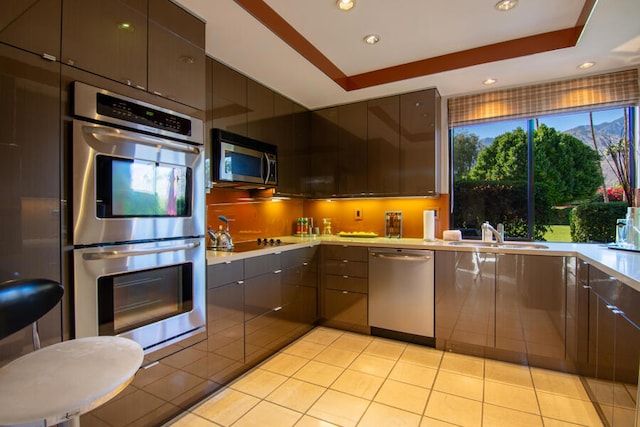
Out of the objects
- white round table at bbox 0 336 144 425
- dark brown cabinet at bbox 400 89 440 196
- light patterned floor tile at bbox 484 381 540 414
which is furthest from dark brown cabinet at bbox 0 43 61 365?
dark brown cabinet at bbox 400 89 440 196

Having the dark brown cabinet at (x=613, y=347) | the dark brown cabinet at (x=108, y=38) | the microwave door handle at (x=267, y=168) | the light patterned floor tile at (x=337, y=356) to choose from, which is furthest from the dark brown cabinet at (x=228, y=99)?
the dark brown cabinet at (x=613, y=347)

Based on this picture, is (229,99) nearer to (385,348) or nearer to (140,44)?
(140,44)

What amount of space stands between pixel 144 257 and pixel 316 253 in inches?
75.7

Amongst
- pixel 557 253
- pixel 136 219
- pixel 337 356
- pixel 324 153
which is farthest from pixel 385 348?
pixel 136 219

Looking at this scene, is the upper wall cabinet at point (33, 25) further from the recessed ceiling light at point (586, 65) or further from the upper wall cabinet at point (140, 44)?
the recessed ceiling light at point (586, 65)

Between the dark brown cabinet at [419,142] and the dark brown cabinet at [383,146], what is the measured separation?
0.19ft

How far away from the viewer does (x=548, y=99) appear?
10.2ft

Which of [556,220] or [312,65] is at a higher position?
[312,65]

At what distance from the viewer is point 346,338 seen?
3178 millimetres

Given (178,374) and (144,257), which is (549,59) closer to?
(144,257)

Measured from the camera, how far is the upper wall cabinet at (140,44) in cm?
149

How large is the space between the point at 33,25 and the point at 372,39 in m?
2.08

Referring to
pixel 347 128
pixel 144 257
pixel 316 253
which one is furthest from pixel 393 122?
pixel 144 257

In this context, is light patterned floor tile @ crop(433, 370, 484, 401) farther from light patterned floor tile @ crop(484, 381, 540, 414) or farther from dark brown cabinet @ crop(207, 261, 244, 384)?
dark brown cabinet @ crop(207, 261, 244, 384)
